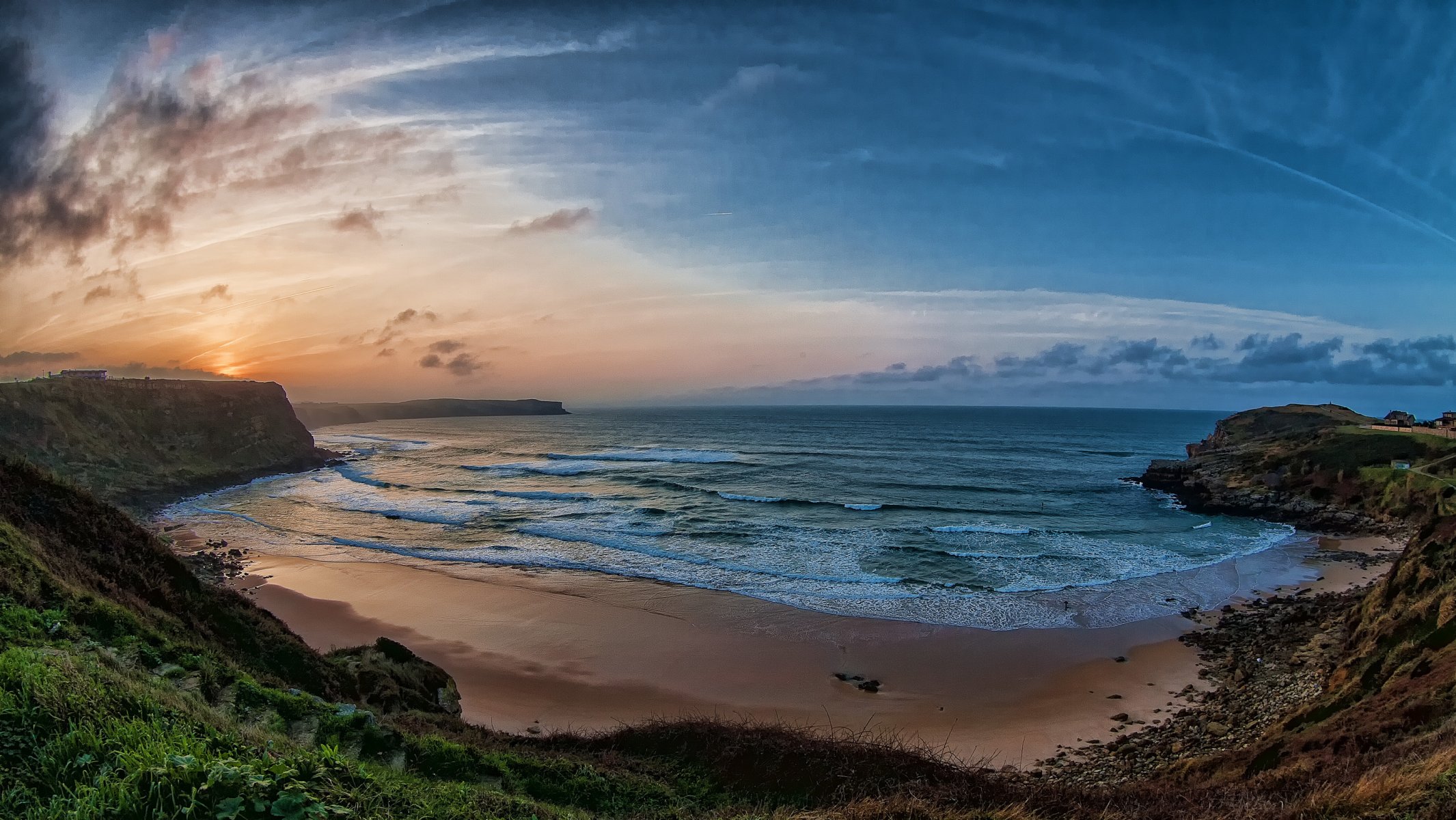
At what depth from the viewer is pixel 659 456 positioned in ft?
241

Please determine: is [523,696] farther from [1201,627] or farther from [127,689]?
[1201,627]

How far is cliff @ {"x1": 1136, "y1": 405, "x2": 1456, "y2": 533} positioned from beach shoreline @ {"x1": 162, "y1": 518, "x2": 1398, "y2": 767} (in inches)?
567

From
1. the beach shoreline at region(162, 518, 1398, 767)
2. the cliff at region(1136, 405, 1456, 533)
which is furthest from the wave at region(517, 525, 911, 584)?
the cliff at region(1136, 405, 1456, 533)

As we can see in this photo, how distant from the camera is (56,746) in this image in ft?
12.8

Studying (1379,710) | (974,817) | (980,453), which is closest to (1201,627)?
(1379,710)

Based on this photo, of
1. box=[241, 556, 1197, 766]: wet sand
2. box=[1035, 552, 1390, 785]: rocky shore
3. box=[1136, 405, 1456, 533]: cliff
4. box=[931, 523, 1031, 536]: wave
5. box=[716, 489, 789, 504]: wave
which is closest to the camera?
box=[1035, 552, 1390, 785]: rocky shore

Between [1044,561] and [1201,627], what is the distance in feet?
27.3

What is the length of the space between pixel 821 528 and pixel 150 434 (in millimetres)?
56119

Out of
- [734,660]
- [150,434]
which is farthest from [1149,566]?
[150,434]

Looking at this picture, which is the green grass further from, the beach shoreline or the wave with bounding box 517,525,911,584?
the wave with bounding box 517,525,911,584

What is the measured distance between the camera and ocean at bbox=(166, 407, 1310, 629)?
81.0 feet

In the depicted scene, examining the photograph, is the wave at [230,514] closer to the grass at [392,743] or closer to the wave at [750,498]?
the wave at [750,498]

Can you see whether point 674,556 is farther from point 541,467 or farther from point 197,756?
point 541,467

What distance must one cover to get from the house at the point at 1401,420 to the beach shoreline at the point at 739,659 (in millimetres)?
34483
